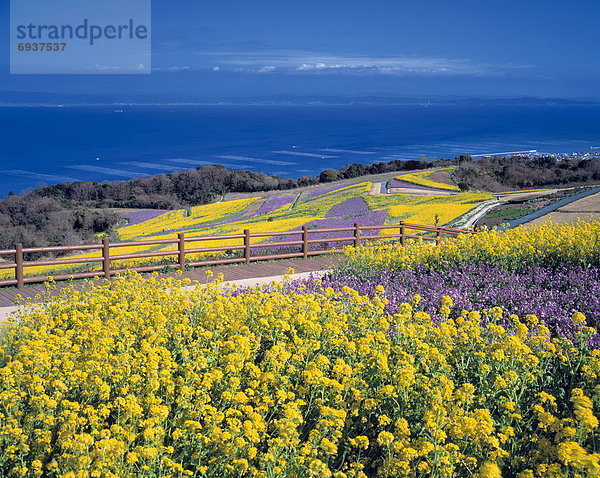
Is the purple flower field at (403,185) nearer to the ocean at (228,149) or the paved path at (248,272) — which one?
the paved path at (248,272)

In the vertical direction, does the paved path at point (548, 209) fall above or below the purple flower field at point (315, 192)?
below

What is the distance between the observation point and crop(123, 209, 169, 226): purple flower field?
4186 centimetres

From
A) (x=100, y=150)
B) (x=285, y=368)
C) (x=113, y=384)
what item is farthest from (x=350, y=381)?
(x=100, y=150)

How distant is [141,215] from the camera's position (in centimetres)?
4441

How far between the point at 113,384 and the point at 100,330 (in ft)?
3.49

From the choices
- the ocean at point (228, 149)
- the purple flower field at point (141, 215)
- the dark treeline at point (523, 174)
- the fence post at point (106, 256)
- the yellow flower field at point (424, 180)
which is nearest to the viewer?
the fence post at point (106, 256)

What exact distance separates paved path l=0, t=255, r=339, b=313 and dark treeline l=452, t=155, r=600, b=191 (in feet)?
94.2

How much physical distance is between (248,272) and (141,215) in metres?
30.0

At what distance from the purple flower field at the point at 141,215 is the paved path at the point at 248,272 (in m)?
25.3

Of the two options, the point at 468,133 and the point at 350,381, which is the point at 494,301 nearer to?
the point at 350,381

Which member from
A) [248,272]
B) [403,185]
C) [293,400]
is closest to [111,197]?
[403,185]

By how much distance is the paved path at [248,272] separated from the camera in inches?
543

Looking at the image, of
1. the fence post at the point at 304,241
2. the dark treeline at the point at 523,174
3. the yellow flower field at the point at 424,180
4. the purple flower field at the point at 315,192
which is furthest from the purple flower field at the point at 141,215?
the fence post at the point at 304,241

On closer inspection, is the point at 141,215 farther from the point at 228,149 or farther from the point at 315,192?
the point at 228,149
